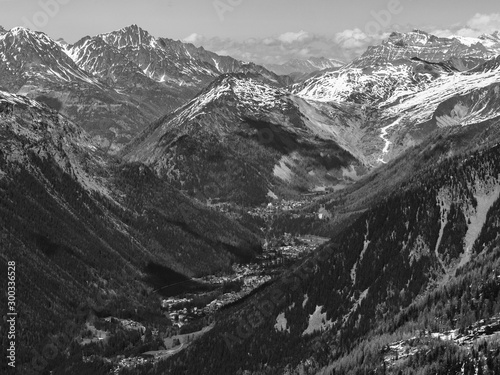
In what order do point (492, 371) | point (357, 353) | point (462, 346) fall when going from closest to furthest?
1. point (492, 371)
2. point (462, 346)
3. point (357, 353)

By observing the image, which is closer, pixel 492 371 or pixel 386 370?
pixel 492 371

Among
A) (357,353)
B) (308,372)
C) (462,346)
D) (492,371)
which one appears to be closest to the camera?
(492,371)

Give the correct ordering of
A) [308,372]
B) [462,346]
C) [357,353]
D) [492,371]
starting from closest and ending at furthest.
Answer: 1. [492,371]
2. [462,346]
3. [357,353]
4. [308,372]

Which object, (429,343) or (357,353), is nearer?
Result: (429,343)

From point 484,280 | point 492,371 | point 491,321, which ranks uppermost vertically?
point 484,280

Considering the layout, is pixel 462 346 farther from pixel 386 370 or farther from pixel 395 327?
pixel 395 327

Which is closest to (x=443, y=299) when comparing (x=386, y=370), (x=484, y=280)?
(x=484, y=280)

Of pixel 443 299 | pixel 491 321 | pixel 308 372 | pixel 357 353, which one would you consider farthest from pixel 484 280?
pixel 308 372

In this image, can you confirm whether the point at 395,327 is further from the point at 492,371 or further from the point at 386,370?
the point at 492,371

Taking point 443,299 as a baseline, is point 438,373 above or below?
below
